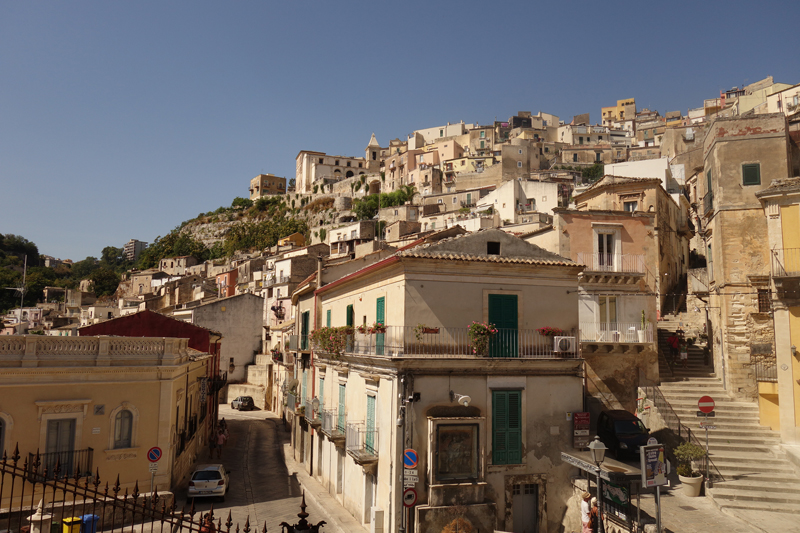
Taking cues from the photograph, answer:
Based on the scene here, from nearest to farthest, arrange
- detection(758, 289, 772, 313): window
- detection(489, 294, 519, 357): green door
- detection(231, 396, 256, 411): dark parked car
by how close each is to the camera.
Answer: detection(489, 294, 519, 357): green door < detection(758, 289, 772, 313): window < detection(231, 396, 256, 411): dark parked car

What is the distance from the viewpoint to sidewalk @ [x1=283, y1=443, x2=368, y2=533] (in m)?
18.2

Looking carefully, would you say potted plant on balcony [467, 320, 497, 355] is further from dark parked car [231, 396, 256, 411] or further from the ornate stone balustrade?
dark parked car [231, 396, 256, 411]

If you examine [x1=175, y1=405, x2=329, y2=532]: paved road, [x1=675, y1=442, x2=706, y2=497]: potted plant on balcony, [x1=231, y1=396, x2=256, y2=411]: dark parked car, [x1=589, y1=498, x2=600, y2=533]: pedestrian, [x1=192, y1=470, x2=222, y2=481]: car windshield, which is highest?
[x1=675, y1=442, x2=706, y2=497]: potted plant on balcony

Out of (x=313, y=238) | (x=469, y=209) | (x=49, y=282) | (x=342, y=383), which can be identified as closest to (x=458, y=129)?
(x=313, y=238)

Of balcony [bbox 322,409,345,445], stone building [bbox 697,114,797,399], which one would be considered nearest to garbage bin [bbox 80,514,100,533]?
balcony [bbox 322,409,345,445]

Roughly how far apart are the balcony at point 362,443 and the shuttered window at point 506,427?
349 centimetres

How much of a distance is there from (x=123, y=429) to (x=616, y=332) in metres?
18.8

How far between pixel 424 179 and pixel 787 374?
84148 millimetres

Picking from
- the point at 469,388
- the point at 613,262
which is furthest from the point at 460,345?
the point at 613,262

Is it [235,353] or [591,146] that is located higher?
[591,146]

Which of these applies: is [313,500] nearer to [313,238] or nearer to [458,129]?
[313,238]

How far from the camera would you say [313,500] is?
21.6 meters

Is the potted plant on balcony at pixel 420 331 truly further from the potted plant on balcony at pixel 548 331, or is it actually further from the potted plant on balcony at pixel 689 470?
the potted plant on balcony at pixel 689 470

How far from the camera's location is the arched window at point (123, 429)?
59.8 feet
